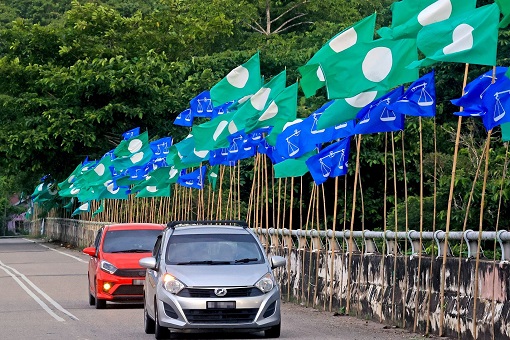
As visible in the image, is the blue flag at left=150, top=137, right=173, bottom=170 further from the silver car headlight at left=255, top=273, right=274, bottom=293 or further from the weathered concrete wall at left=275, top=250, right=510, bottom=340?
the silver car headlight at left=255, top=273, right=274, bottom=293

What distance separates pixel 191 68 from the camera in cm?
5534

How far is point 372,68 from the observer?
1670 centimetres

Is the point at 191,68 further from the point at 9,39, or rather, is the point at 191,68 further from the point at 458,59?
the point at 458,59

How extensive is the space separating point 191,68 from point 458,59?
42241 mm

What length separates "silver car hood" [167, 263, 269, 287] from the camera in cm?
1491

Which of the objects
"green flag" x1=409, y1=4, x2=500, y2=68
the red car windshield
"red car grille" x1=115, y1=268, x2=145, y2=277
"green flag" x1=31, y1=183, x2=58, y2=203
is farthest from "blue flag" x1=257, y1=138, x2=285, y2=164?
"green flag" x1=31, y1=183, x2=58, y2=203

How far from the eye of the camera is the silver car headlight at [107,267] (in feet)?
70.2

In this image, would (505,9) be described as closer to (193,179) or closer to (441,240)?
(441,240)

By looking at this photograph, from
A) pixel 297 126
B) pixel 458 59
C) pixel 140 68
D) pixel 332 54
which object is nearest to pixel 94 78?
pixel 140 68

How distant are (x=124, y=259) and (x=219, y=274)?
Answer: 693 centimetres

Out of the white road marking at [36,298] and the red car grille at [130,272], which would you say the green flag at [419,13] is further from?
the red car grille at [130,272]

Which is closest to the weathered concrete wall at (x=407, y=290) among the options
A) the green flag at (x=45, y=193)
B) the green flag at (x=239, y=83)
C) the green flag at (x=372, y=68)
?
the green flag at (x=372, y=68)

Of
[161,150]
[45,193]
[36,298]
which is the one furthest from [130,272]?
[45,193]

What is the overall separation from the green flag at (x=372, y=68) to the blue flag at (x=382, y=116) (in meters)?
0.31
